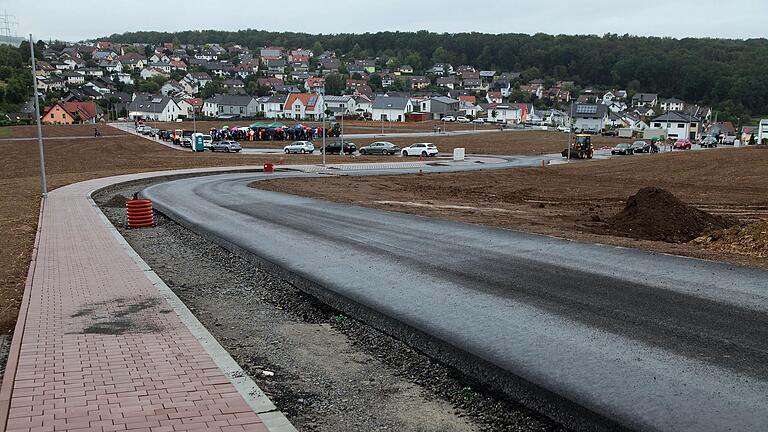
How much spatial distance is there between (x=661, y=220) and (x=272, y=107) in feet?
435

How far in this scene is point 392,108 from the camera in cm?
13775

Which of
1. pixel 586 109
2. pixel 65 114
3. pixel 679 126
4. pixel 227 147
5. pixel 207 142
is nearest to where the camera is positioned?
pixel 227 147

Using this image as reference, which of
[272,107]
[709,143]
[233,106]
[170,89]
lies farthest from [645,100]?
[170,89]

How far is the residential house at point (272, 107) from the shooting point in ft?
470

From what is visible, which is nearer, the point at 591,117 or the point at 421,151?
the point at 421,151

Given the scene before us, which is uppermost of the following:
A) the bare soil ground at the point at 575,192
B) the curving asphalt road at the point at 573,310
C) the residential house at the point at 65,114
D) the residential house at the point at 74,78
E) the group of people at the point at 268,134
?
the residential house at the point at 74,78

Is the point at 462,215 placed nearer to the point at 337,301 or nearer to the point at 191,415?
the point at 337,301

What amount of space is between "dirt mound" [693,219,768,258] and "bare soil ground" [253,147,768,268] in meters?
0.28

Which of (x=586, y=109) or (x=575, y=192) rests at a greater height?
(x=586, y=109)

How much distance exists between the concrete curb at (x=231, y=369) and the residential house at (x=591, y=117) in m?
116

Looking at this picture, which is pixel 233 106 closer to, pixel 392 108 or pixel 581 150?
pixel 392 108

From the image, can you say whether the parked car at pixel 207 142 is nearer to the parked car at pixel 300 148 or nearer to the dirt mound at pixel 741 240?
the parked car at pixel 300 148

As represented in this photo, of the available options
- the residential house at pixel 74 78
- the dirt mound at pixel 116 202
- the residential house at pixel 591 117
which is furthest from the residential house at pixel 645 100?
the dirt mound at pixel 116 202

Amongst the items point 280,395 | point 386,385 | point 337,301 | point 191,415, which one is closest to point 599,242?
point 337,301
